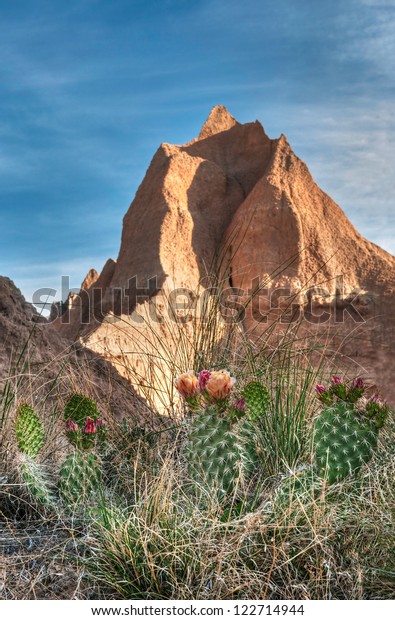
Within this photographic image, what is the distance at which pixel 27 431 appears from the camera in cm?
423

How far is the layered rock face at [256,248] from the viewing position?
14.8 m

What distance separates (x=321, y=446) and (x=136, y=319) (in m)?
7.72

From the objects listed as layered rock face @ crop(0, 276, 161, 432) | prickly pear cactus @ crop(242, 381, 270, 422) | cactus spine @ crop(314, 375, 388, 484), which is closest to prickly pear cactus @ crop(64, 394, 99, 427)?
prickly pear cactus @ crop(242, 381, 270, 422)

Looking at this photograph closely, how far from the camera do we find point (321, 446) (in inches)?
165

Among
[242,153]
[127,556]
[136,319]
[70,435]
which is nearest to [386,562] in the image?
[127,556]

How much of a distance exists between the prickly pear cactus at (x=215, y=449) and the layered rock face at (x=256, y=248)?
31.7 ft

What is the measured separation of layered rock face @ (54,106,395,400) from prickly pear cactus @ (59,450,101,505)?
9.40 meters

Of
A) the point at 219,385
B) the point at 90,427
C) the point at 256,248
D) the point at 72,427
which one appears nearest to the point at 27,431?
the point at 72,427

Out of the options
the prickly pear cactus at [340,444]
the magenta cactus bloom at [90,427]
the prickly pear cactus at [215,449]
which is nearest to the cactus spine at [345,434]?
the prickly pear cactus at [340,444]

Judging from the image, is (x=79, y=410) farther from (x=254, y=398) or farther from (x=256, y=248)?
(x=256, y=248)

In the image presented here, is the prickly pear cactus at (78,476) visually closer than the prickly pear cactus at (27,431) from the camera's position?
Yes

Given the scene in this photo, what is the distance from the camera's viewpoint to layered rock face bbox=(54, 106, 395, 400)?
583 inches

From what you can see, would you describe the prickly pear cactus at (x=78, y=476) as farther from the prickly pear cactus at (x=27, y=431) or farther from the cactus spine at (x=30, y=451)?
the prickly pear cactus at (x=27, y=431)

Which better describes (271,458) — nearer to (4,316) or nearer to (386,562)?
(386,562)
